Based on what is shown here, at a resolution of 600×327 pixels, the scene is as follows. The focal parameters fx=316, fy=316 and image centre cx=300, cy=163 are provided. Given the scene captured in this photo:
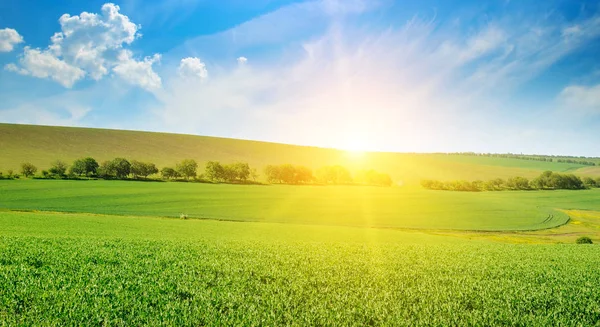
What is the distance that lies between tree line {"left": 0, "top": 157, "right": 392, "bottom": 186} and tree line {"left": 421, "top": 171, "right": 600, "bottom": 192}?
789 inches

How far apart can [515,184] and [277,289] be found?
5491 inches

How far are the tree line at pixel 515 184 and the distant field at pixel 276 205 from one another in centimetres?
3137

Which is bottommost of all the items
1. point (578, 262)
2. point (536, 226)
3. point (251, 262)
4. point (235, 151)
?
point (536, 226)

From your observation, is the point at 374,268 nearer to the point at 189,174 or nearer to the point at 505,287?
the point at 505,287

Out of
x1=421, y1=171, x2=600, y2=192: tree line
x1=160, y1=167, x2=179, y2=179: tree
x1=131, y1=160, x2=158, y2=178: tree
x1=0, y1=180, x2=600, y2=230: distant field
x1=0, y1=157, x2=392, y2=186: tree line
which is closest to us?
x1=0, y1=180, x2=600, y2=230: distant field

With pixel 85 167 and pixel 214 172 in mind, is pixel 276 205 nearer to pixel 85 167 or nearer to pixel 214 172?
pixel 214 172

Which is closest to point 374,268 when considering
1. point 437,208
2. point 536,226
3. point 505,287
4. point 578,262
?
point 505,287

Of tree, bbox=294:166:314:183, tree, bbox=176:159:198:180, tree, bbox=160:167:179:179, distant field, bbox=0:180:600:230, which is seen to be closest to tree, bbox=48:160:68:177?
distant field, bbox=0:180:600:230

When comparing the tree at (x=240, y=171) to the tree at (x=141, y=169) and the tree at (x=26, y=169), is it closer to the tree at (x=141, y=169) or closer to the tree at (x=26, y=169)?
the tree at (x=141, y=169)

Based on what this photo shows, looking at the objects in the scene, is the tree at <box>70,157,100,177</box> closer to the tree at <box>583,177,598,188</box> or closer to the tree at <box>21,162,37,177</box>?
the tree at <box>21,162,37,177</box>

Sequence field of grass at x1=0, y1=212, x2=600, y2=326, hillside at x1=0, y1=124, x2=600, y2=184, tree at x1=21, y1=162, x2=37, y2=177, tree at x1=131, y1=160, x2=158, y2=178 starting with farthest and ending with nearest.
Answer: hillside at x1=0, y1=124, x2=600, y2=184 → tree at x1=131, y1=160, x2=158, y2=178 → tree at x1=21, y1=162, x2=37, y2=177 → field of grass at x1=0, y1=212, x2=600, y2=326

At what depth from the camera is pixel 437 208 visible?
237 feet

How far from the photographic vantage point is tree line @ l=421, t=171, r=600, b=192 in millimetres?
118688

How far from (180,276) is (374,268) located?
21.1 ft
